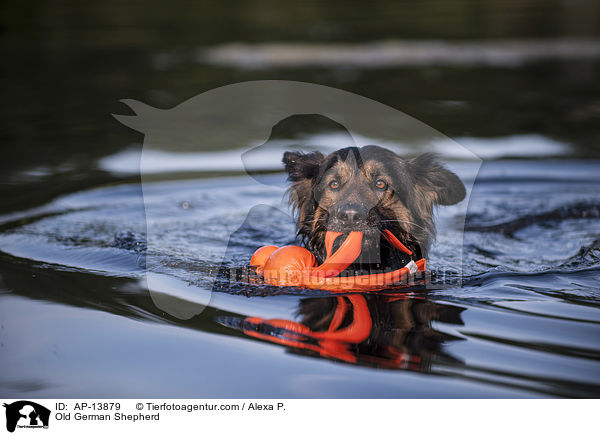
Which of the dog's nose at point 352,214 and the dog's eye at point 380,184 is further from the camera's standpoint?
the dog's eye at point 380,184

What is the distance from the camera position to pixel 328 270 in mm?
5523

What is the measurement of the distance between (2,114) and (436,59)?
984cm

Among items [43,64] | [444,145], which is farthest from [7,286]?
[43,64]

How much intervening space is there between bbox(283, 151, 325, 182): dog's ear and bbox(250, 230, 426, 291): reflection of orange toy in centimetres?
73

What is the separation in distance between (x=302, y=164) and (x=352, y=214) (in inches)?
35.9

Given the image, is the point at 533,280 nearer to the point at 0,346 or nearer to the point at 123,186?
the point at 0,346

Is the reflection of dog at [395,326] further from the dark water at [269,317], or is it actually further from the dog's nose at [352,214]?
the dog's nose at [352,214]

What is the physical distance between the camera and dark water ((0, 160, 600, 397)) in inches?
162
